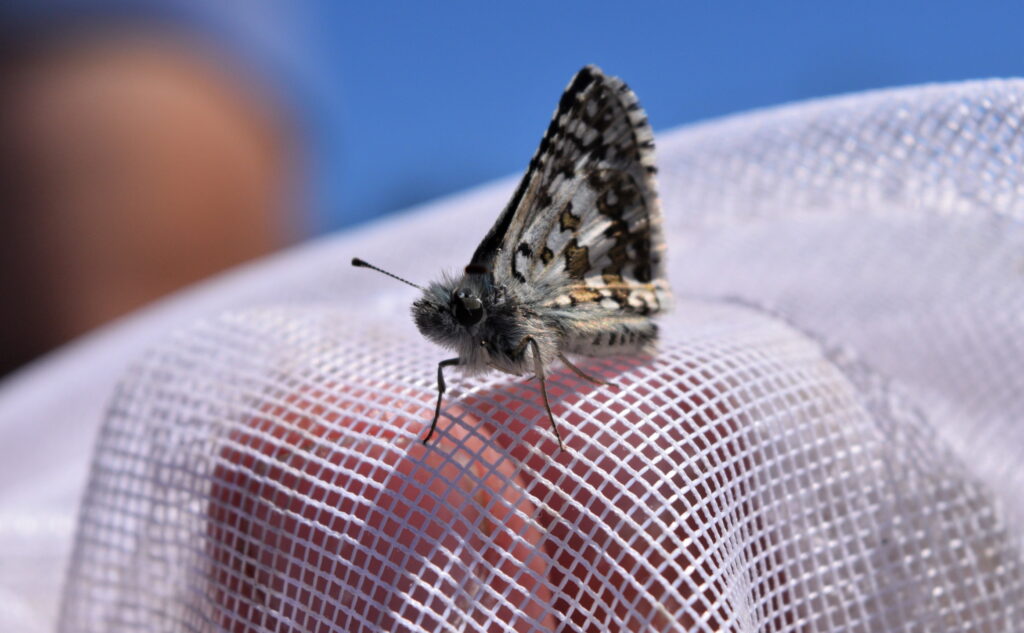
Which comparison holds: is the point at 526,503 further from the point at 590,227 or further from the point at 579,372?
the point at 590,227

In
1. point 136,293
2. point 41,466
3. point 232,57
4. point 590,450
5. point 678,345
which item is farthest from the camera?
point 232,57

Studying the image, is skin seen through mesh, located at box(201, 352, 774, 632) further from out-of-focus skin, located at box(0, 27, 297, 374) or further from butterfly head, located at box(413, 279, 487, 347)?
out-of-focus skin, located at box(0, 27, 297, 374)

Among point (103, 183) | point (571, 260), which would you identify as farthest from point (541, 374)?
point (103, 183)

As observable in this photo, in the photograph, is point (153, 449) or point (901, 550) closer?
point (901, 550)

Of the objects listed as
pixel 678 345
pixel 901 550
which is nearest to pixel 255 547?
pixel 678 345

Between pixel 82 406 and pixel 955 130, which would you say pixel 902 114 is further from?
pixel 82 406

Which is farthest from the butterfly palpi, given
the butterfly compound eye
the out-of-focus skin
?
the out-of-focus skin
